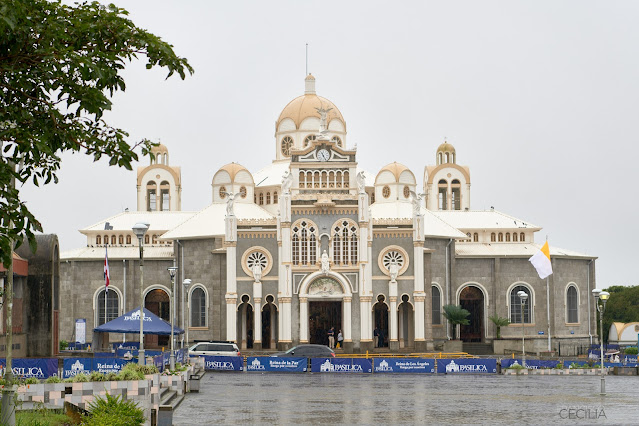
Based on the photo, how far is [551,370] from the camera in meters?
56.3

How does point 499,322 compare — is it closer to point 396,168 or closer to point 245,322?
point 396,168

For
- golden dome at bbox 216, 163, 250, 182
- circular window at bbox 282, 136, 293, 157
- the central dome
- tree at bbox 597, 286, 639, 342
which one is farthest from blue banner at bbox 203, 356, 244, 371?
tree at bbox 597, 286, 639, 342

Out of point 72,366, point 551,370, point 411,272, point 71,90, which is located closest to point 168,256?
point 411,272

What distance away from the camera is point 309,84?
90.9m

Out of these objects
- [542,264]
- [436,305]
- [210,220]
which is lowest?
[436,305]

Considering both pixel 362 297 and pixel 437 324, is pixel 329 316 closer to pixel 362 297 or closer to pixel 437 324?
pixel 362 297

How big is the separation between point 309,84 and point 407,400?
56.6 m

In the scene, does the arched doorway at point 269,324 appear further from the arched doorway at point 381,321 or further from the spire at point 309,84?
the spire at point 309,84

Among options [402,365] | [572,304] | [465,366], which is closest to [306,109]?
[572,304]

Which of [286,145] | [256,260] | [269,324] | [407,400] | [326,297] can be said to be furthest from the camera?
[286,145]

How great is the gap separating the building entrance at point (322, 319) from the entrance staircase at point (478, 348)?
9353mm

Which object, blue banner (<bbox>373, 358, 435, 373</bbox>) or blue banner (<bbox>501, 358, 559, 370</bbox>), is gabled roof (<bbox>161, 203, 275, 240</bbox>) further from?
blue banner (<bbox>501, 358, 559, 370</bbox>)

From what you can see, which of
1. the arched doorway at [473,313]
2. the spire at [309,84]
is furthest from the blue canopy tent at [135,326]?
the spire at [309,84]

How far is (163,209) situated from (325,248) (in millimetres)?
24398
